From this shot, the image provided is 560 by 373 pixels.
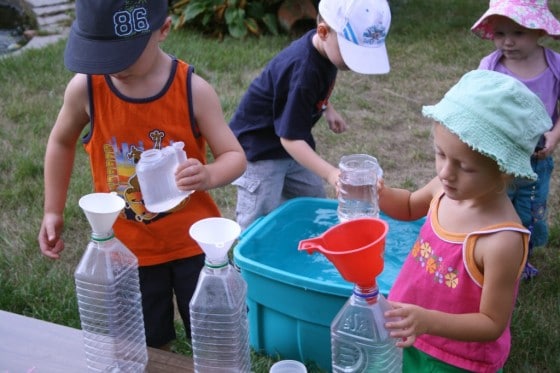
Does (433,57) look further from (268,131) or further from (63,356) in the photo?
(63,356)

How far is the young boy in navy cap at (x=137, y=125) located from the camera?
194 cm

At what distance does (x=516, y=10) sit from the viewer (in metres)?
3.06

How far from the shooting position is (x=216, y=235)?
59.2 inches

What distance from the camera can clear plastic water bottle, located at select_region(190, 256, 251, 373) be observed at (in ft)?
5.11

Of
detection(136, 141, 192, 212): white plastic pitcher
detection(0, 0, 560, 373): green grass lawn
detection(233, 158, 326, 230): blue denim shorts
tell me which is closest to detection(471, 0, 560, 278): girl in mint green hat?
detection(0, 0, 560, 373): green grass lawn

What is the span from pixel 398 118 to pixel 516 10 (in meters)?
2.28

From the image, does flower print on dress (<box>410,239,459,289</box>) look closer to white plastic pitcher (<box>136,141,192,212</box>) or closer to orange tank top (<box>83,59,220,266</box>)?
white plastic pitcher (<box>136,141,192,212</box>)

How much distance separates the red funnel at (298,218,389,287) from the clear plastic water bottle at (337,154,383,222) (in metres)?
1.07

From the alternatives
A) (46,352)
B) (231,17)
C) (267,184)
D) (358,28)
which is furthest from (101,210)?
(231,17)

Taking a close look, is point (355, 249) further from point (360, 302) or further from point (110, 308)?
point (110, 308)

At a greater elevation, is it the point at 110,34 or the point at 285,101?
the point at 110,34

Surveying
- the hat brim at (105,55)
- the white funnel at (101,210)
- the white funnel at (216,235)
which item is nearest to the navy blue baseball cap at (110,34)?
the hat brim at (105,55)

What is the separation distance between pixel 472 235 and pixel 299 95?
3.99 ft

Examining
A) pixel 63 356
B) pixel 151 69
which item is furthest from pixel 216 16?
pixel 63 356
